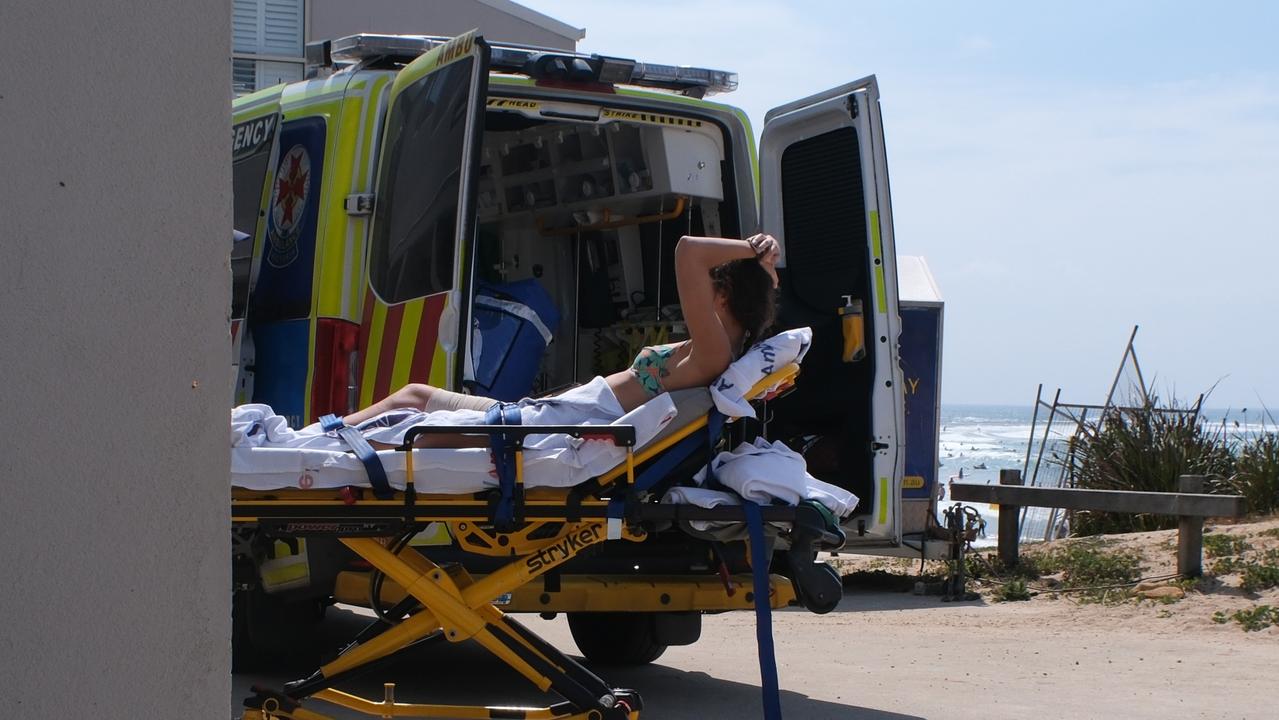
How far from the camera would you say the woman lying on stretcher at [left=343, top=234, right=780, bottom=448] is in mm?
4855

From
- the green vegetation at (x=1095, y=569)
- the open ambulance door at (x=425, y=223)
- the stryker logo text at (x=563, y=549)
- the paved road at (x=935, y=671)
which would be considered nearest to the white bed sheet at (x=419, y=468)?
the stryker logo text at (x=563, y=549)

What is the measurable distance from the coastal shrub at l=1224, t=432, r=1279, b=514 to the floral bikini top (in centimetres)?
743

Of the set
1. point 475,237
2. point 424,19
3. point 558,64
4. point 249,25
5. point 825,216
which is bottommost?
point 475,237

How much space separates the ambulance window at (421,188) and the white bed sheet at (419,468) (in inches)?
56.1

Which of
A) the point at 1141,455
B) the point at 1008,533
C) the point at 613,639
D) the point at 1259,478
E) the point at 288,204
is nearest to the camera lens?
the point at 288,204

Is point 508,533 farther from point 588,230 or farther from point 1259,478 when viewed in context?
point 1259,478

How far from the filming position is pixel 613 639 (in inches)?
273

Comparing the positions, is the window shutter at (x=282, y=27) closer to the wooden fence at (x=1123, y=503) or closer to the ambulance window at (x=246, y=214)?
the ambulance window at (x=246, y=214)

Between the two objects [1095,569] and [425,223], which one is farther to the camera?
[1095,569]

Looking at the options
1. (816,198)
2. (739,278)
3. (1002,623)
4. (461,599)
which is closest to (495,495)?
(461,599)

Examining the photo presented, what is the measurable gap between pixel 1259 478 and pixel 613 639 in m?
6.26

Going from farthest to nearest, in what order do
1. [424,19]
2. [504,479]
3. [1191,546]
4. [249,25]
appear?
[424,19], [249,25], [1191,546], [504,479]

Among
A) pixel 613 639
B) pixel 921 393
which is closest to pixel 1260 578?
pixel 921 393

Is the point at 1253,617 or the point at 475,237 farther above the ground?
the point at 475,237
